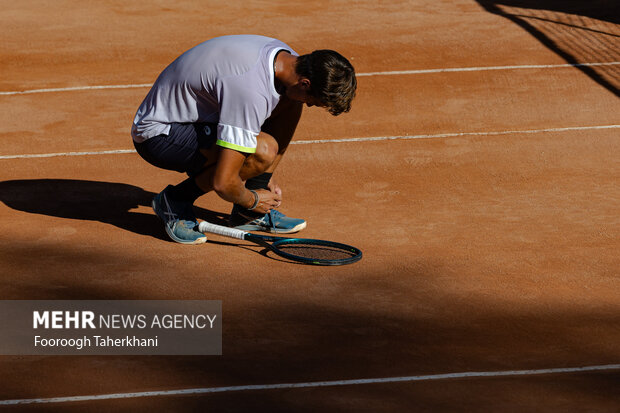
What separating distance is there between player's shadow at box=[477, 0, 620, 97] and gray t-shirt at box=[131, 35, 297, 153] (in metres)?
5.80

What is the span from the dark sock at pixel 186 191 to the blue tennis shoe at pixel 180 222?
30mm

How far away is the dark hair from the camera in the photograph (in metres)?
4.96

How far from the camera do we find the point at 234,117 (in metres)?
5.09

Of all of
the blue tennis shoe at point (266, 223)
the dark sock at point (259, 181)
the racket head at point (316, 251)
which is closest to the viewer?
the racket head at point (316, 251)

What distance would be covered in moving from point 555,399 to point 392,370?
0.75m

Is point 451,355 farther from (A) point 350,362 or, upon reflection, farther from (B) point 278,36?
(B) point 278,36

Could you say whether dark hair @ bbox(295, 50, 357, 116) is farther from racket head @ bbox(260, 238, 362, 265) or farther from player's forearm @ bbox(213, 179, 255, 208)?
racket head @ bbox(260, 238, 362, 265)

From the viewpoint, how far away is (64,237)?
5.93 metres

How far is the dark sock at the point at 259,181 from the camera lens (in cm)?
584

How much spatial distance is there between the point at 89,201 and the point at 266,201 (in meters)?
1.78

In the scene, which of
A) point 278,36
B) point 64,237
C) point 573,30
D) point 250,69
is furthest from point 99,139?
point 573,30

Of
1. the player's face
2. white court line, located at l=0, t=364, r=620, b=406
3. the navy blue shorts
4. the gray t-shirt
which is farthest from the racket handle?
white court line, located at l=0, t=364, r=620, b=406

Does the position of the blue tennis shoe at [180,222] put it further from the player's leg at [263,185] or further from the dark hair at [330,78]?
the dark hair at [330,78]

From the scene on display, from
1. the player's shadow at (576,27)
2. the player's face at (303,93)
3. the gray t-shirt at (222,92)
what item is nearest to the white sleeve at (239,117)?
the gray t-shirt at (222,92)
